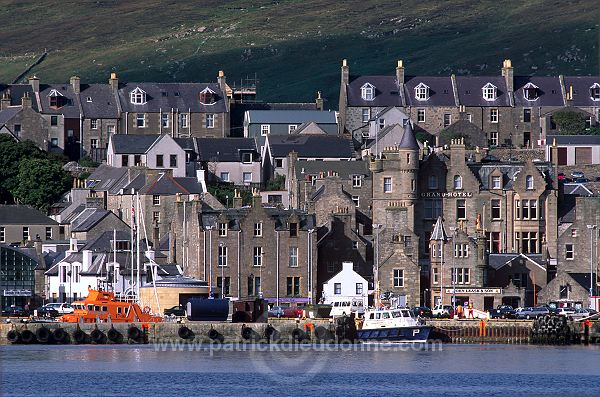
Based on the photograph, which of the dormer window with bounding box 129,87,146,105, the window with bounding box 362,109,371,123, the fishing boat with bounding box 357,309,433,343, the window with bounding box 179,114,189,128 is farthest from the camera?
the dormer window with bounding box 129,87,146,105

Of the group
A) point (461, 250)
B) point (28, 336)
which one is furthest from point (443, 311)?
point (28, 336)

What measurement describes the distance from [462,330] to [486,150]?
53.7 m

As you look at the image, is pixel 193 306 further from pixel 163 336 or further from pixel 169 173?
pixel 169 173

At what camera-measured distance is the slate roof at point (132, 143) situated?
182 m

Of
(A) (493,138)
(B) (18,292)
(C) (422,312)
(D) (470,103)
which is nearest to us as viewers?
(C) (422,312)

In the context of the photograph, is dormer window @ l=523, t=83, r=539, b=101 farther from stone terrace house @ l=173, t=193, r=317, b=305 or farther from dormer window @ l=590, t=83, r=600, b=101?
stone terrace house @ l=173, t=193, r=317, b=305

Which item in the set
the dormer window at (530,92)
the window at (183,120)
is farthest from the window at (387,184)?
the window at (183,120)

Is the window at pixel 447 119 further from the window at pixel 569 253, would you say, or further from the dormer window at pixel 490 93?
the window at pixel 569 253

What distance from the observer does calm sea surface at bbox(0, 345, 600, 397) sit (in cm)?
10112

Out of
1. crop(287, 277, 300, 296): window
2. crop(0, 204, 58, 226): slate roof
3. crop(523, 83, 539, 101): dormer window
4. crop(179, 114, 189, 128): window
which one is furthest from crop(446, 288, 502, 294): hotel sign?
crop(179, 114, 189, 128): window

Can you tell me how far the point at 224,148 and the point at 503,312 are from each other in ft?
179

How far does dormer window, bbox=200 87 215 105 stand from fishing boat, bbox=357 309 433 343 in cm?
7859

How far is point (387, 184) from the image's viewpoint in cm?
15438

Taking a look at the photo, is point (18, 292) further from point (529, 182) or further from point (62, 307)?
point (529, 182)
